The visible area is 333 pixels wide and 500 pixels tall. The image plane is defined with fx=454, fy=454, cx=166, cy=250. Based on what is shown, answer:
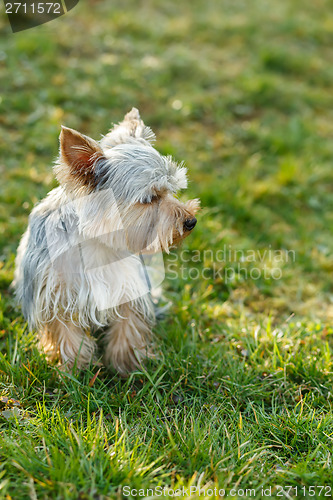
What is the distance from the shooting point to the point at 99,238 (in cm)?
278

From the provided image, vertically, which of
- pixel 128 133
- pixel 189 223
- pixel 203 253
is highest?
pixel 128 133

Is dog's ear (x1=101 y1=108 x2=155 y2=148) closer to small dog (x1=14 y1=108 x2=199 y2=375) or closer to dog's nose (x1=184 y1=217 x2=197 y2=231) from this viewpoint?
small dog (x1=14 y1=108 x2=199 y2=375)

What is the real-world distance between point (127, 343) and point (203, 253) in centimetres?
139

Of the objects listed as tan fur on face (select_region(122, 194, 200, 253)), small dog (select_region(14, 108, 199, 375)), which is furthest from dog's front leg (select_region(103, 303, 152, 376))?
tan fur on face (select_region(122, 194, 200, 253))

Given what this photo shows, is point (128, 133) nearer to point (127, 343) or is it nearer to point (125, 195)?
point (125, 195)

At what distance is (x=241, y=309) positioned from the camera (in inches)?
153

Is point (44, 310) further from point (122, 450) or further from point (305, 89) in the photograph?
point (305, 89)

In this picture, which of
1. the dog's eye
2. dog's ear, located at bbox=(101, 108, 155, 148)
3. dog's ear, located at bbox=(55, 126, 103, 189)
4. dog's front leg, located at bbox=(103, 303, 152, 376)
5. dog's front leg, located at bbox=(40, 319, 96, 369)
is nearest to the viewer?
dog's ear, located at bbox=(55, 126, 103, 189)

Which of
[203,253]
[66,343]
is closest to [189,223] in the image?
[66,343]

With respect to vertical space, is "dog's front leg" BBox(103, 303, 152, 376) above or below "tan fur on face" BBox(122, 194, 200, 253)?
below

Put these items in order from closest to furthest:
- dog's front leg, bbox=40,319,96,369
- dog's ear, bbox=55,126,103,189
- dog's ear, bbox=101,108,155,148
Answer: dog's ear, bbox=55,126,103,189 → dog's ear, bbox=101,108,155,148 → dog's front leg, bbox=40,319,96,369

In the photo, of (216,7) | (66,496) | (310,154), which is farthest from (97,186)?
(216,7)

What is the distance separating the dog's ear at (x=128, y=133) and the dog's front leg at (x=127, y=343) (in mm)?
1167

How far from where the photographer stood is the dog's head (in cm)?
259
